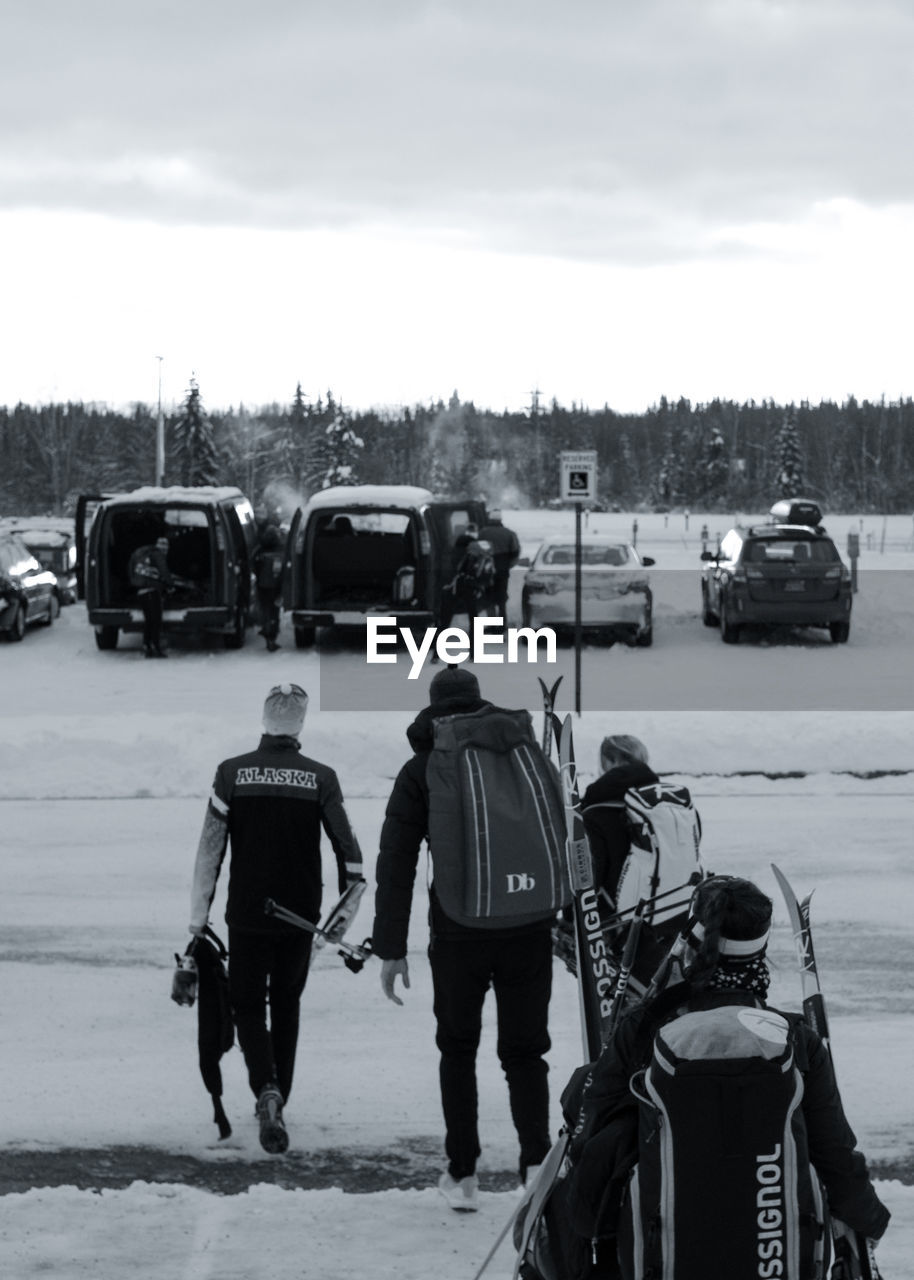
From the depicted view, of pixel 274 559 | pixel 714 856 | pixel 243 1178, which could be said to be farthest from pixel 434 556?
pixel 243 1178

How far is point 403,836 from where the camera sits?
5.25 metres

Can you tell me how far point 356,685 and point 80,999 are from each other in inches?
448

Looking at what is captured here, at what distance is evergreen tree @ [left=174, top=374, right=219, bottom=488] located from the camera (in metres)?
88.9

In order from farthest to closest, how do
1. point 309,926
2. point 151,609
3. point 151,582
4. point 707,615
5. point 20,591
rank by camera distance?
point 707,615
point 20,591
point 151,609
point 151,582
point 309,926

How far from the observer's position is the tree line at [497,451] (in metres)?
120

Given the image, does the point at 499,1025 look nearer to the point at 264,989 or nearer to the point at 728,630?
the point at 264,989

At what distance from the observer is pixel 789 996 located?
24.8ft

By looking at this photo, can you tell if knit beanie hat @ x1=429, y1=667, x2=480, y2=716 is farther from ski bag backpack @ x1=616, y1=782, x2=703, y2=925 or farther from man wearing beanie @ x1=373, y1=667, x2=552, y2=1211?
ski bag backpack @ x1=616, y1=782, x2=703, y2=925

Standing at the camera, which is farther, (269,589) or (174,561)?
(174,561)

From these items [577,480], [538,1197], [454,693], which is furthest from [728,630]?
[538,1197]

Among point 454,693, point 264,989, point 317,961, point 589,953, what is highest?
point 454,693

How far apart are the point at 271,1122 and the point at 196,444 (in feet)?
284

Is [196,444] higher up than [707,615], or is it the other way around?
A: [196,444]

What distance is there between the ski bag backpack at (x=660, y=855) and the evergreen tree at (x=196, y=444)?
8351 centimetres
